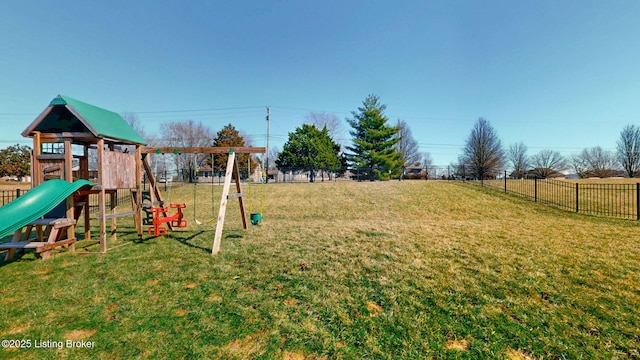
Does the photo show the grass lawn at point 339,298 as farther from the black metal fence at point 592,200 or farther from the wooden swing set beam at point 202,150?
the black metal fence at point 592,200

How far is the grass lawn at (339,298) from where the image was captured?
251cm

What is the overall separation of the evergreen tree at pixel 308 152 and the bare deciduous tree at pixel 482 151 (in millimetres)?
18860

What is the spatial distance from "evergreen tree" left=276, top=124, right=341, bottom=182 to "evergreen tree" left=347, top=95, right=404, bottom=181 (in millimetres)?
3277

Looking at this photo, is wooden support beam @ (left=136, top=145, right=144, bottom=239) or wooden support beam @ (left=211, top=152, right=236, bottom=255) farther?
wooden support beam @ (left=136, top=145, right=144, bottom=239)

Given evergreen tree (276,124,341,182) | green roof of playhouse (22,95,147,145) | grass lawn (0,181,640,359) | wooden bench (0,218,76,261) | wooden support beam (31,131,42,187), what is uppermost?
evergreen tree (276,124,341,182)

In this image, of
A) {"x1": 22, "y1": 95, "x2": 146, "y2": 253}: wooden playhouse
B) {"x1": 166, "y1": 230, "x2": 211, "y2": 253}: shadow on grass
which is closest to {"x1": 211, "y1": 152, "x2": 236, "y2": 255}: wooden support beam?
{"x1": 166, "y1": 230, "x2": 211, "y2": 253}: shadow on grass

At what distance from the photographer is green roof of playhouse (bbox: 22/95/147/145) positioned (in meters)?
5.62

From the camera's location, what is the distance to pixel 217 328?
279 cm

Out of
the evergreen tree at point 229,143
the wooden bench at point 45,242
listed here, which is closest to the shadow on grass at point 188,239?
the wooden bench at point 45,242

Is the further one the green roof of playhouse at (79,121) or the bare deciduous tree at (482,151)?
the bare deciduous tree at (482,151)

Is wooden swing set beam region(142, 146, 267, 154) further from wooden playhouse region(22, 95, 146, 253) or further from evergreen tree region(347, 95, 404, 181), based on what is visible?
evergreen tree region(347, 95, 404, 181)

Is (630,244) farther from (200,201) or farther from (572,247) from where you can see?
(200,201)

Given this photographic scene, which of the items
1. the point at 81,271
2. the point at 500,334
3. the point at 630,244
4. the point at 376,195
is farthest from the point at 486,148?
the point at 81,271

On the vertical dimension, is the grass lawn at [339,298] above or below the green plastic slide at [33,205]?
below
